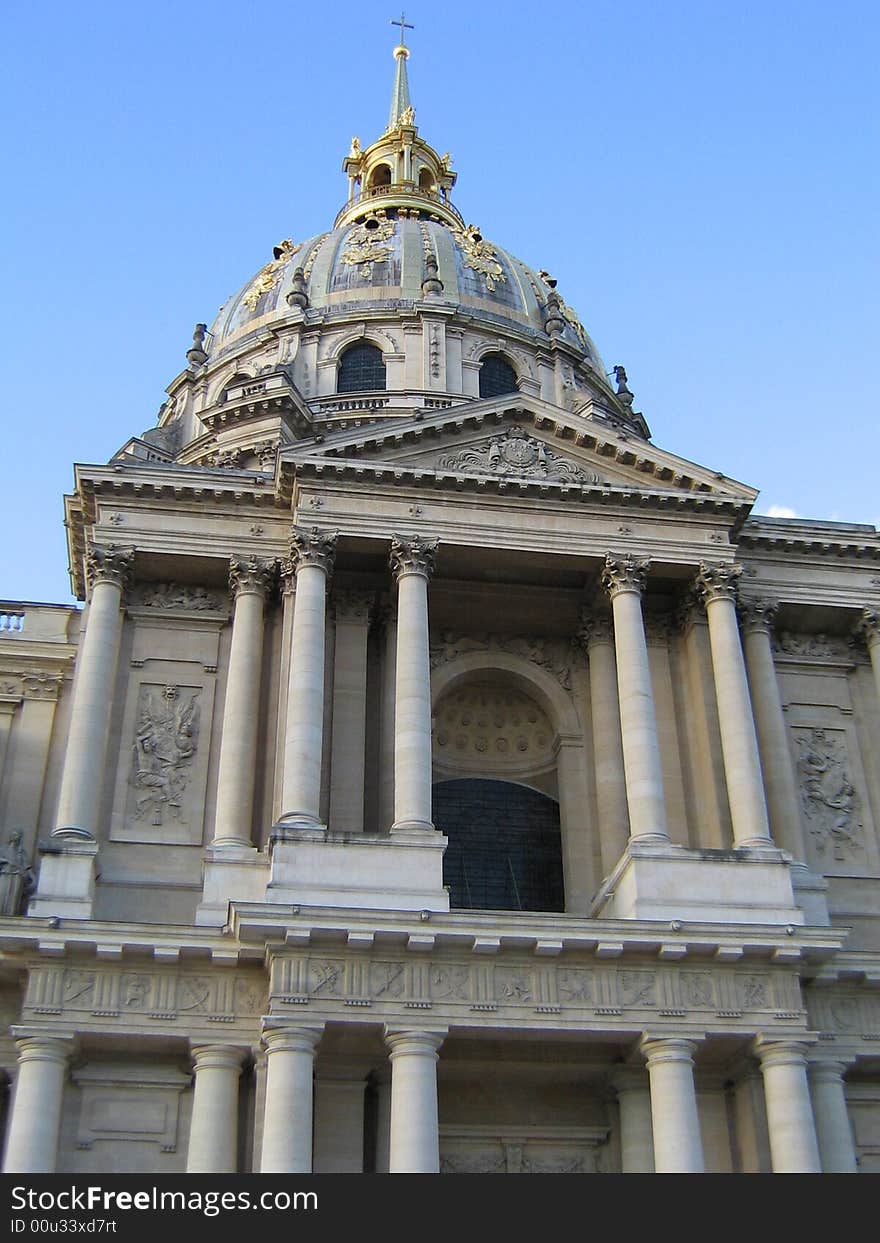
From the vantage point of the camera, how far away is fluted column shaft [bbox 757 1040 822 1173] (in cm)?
2164

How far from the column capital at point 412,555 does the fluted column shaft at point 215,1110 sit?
9402 millimetres

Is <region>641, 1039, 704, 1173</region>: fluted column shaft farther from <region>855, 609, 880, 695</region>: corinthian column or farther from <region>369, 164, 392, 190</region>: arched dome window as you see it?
<region>369, 164, 392, 190</region>: arched dome window

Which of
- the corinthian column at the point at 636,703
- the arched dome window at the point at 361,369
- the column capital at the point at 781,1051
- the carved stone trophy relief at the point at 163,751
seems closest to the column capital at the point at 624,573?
the corinthian column at the point at 636,703

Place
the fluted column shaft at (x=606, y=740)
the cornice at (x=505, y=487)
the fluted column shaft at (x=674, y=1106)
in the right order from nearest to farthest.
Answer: the fluted column shaft at (x=674, y=1106) < the fluted column shaft at (x=606, y=740) < the cornice at (x=505, y=487)

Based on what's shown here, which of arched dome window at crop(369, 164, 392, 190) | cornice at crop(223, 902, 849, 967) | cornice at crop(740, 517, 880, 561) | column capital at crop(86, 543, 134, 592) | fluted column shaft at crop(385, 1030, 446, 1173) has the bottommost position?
fluted column shaft at crop(385, 1030, 446, 1173)

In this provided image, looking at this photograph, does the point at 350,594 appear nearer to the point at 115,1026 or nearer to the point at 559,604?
the point at 559,604

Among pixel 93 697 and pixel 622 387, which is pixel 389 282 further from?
pixel 93 697

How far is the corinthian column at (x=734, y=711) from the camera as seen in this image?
25.3m

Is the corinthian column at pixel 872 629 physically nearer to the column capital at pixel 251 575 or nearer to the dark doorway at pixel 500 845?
the dark doorway at pixel 500 845

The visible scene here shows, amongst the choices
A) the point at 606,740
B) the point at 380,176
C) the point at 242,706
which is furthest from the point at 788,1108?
the point at 380,176

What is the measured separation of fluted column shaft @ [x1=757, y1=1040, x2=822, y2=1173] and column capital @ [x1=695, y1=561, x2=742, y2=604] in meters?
9.04

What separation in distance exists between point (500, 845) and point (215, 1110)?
8.74 metres

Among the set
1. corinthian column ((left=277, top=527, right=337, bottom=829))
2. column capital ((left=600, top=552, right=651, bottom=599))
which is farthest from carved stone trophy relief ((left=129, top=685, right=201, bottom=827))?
column capital ((left=600, top=552, right=651, bottom=599))

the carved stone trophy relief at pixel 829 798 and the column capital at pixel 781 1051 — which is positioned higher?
the carved stone trophy relief at pixel 829 798
